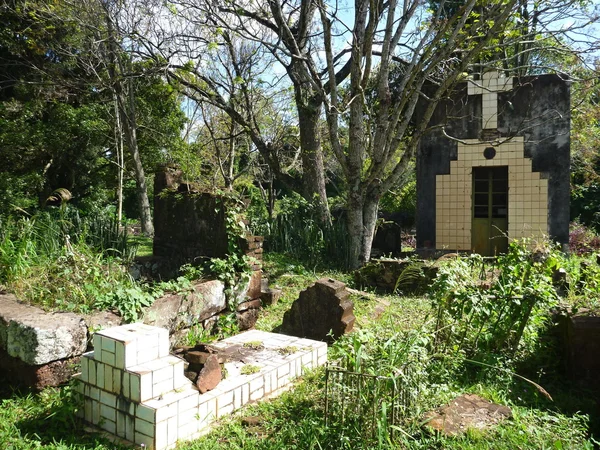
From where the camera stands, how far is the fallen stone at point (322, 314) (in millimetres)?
5086

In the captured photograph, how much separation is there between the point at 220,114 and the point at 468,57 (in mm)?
9384

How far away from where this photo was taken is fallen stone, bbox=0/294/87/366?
3586 millimetres

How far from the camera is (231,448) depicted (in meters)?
2.99

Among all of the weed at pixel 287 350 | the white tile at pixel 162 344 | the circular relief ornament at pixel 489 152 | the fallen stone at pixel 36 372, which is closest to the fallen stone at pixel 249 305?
the weed at pixel 287 350

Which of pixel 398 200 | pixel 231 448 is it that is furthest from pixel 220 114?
pixel 231 448

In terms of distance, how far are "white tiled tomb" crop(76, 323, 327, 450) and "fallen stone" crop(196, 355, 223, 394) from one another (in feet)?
0.14

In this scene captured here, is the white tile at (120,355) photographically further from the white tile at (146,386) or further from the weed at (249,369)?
the weed at (249,369)

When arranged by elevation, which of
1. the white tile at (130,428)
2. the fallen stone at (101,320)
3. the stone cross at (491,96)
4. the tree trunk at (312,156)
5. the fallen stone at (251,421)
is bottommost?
the fallen stone at (251,421)

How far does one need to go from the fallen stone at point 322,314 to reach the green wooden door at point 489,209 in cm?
711

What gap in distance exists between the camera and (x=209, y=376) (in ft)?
11.1

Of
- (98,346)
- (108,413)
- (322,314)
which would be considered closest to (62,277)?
(98,346)

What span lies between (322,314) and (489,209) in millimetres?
7495

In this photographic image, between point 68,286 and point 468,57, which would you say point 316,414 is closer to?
point 68,286

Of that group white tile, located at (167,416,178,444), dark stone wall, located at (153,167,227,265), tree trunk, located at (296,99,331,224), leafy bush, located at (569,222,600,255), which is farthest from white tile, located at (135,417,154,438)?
leafy bush, located at (569,222,600,255)
